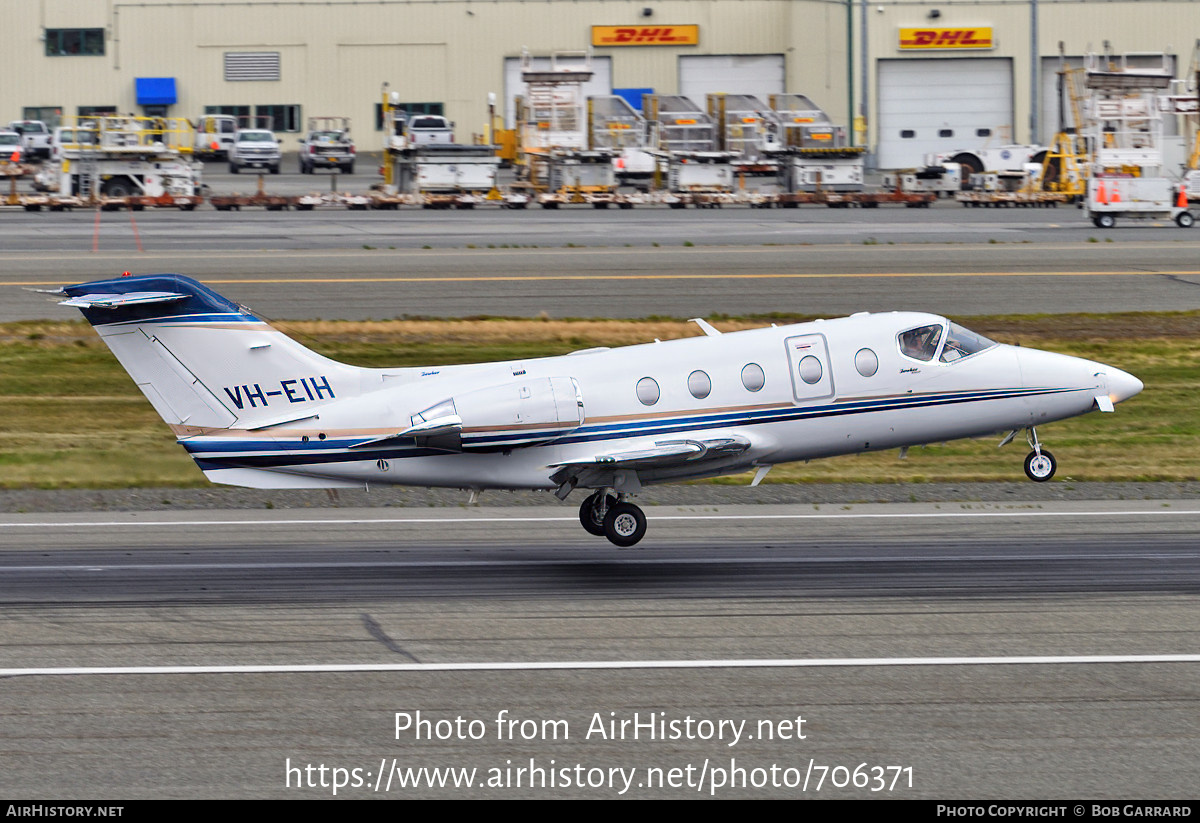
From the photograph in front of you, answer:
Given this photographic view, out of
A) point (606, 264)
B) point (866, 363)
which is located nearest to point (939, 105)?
point (606, 264)

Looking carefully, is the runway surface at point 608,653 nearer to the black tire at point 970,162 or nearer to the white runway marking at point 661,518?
the white runway marking at point 661,518

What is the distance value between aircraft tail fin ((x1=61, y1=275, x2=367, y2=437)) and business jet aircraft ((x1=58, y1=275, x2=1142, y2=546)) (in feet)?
0.07

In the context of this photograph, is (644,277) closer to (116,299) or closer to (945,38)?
(116,299)

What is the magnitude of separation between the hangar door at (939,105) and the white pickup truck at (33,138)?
47083mm

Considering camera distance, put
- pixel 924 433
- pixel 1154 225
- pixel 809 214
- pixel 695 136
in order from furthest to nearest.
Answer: pixel 695 136
pixel 809 214
pixel 1154 225
pixel 924 433

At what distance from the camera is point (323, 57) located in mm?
94125

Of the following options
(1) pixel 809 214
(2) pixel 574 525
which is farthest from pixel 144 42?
(2) pixel 574 525

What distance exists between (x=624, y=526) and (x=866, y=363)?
365cm

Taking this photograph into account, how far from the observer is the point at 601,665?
1395 cm

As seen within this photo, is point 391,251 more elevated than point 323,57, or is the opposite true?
point 323,57

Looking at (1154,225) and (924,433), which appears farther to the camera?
(1154,225)
